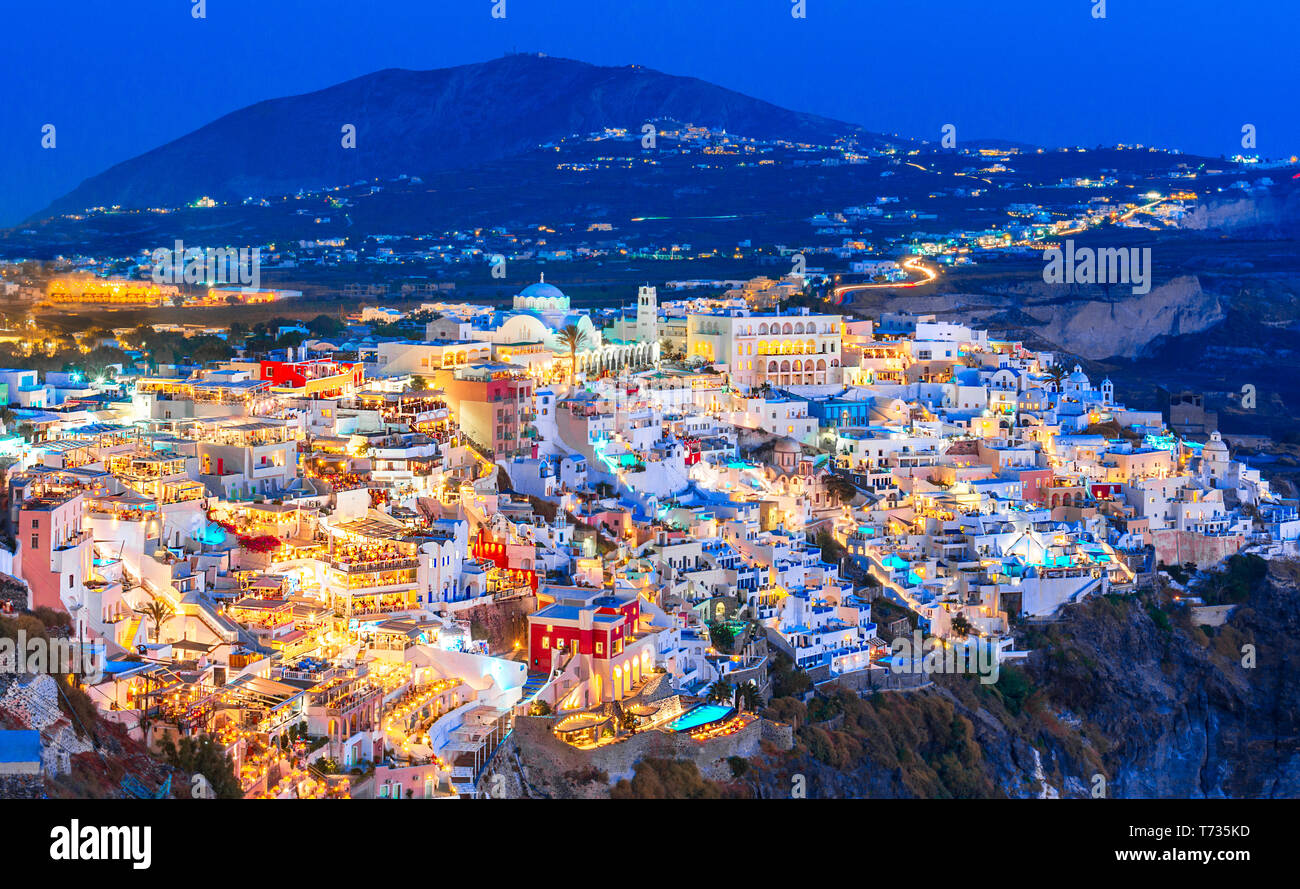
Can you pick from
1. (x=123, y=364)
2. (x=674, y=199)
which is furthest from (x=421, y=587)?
(x=674, y=199)

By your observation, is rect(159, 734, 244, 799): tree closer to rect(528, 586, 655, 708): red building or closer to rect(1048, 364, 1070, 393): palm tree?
rect(528, 586, 655, 708): red building

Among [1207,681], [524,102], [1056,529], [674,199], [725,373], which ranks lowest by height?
[1207,681]

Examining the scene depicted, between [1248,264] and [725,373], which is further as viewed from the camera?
[1248,264]

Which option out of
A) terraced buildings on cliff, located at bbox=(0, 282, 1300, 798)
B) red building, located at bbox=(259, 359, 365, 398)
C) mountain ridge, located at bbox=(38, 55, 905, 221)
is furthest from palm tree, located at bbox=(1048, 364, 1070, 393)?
mountain ridge, located at bbox=(38, 55, 905, 221)

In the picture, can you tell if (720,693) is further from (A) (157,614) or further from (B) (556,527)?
(A) (157,614)

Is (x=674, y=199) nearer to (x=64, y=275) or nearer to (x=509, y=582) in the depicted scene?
(x=64, y=275)
